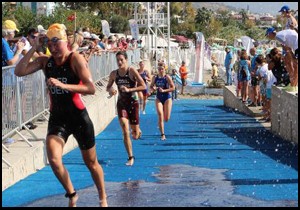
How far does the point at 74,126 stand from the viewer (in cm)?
723

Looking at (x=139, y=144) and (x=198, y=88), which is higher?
(x=139, y=144)

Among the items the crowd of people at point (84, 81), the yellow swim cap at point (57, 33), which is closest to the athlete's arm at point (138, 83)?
the crowd of people at point (84, 81)

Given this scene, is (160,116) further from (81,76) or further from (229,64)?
(229,64)

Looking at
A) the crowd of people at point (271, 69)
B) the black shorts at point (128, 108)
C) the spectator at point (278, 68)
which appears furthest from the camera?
the spectator at point (278, 68)

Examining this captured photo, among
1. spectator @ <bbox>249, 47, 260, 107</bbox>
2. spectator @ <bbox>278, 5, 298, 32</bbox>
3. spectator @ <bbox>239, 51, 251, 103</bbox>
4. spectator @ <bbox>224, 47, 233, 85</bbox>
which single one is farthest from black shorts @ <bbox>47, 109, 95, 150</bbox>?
spectator @ <bbox>224, 47, 233, 85</bbox>

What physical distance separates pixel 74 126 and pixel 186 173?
3561mm

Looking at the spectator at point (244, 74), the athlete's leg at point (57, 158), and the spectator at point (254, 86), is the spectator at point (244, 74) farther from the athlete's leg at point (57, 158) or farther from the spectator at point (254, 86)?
the athlete's leg at point (57, 158)

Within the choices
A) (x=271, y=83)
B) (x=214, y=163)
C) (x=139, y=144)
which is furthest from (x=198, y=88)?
(x=214, y=163)

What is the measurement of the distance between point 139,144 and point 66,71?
25.0 feet

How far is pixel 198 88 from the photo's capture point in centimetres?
3638

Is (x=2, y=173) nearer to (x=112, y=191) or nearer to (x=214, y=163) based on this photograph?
(x=112, y=191)

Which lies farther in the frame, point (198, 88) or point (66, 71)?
point (198, 88)

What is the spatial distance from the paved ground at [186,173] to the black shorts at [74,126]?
3.25 feet

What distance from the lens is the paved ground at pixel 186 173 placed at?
8.13 meters
